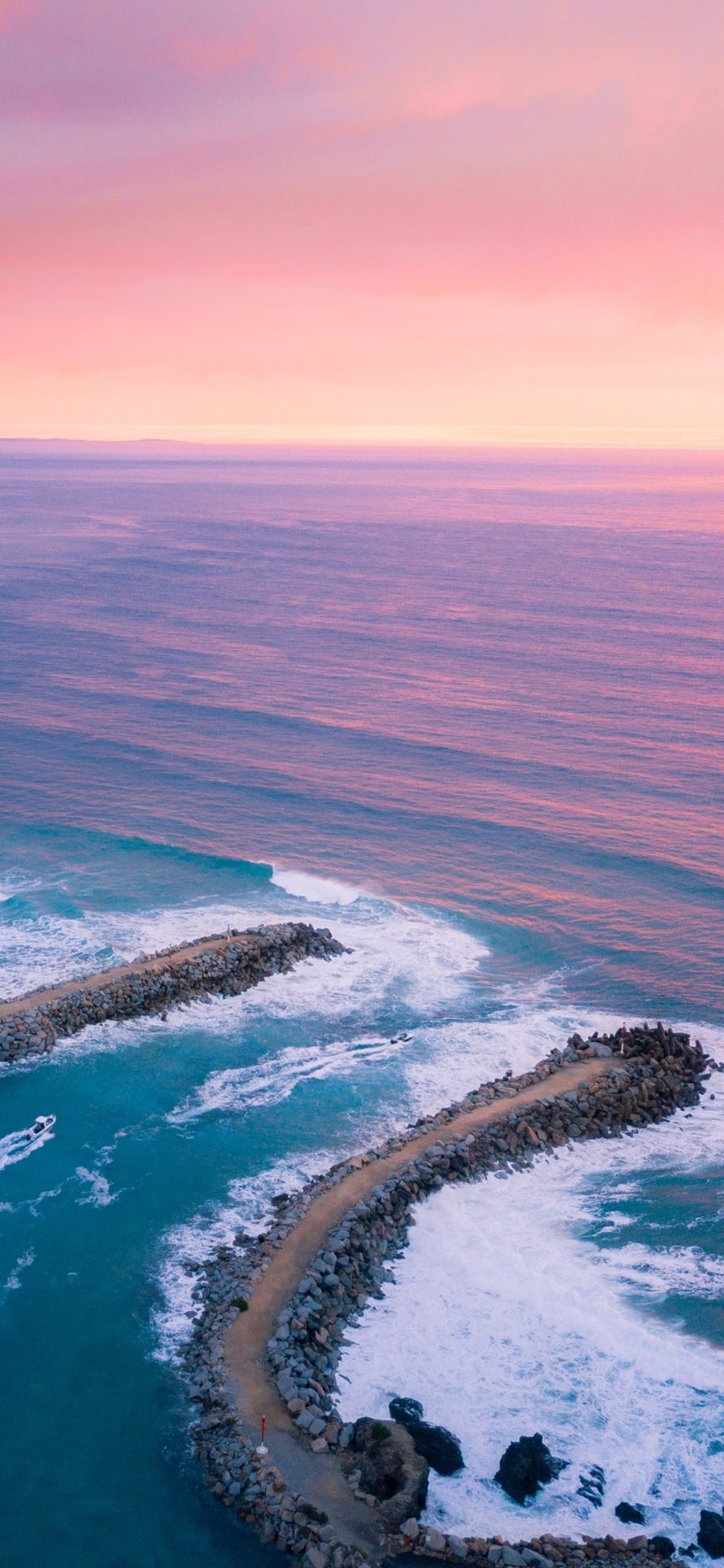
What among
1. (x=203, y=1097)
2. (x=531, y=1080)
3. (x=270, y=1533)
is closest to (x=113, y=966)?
(x=203, y=1097)

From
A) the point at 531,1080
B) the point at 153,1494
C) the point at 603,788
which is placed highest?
the point at 603,788

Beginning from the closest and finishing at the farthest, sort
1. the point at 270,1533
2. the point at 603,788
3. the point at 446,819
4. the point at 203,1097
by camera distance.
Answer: the point at 270,1533
the point at 203,1097
the point at 446,819
the point at 603,788

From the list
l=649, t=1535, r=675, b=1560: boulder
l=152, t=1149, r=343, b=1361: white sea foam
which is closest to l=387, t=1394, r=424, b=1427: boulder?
l=152, t=1149, r=343, b=1361: white sea foam

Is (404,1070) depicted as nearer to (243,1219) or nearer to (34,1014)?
(243,1219)

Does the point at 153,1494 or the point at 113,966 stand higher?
the point at 113,966

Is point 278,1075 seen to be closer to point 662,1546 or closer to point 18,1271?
point 18,1271

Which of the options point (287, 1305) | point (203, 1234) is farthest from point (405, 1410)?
point (203, 1234)
